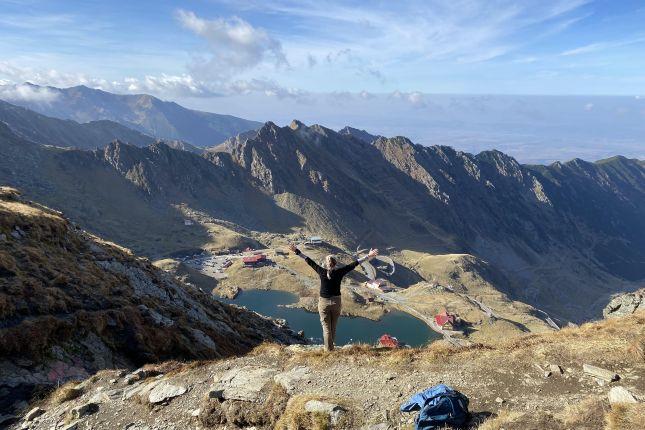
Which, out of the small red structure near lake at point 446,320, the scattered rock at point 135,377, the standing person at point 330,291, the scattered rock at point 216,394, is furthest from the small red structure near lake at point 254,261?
the scattered rock at point 216,394

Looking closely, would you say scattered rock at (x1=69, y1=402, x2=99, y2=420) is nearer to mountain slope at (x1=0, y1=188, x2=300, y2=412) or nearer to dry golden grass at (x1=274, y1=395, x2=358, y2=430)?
mountain slope at (x1=0, y1=188, x2=300, y2=412)

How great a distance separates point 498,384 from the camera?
47.2 feet

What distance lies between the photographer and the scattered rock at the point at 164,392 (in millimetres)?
Result: 15931

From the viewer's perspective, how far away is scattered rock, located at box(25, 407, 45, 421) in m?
16.5

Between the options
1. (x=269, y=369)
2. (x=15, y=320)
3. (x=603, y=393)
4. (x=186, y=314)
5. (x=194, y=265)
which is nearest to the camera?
(x=603, y=393)

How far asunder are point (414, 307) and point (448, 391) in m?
142

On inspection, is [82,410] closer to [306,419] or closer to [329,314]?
[306,419]

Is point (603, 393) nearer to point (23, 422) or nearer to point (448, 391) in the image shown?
point (448, 391)

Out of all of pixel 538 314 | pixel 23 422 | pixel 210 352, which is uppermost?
pixel 23 422

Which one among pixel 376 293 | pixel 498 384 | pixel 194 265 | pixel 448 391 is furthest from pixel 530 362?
A: pixel 194 265

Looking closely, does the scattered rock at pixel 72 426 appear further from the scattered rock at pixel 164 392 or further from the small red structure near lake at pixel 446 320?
the small red structure near lake at pixel 446 320

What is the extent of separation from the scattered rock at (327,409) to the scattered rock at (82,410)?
29.5 feet

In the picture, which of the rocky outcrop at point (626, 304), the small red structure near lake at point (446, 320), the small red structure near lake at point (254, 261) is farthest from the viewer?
the small red structure near lake at point (254, 261)

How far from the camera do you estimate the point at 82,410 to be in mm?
16016
